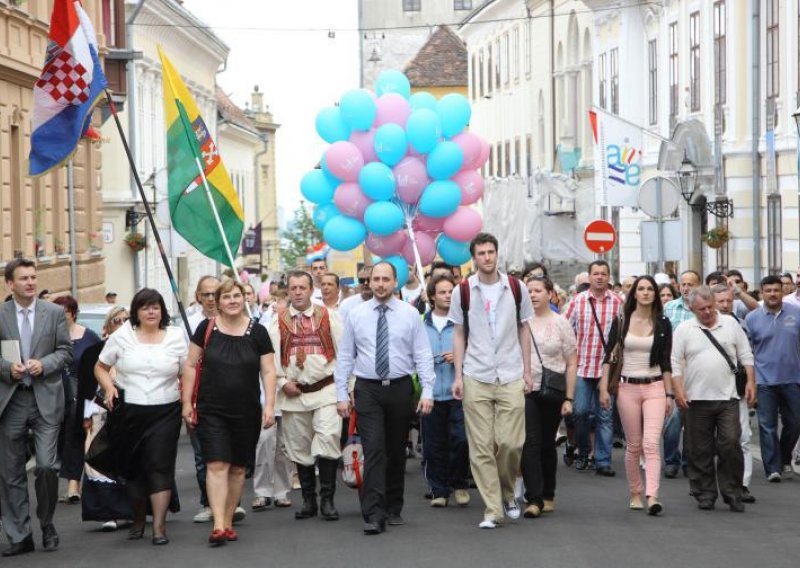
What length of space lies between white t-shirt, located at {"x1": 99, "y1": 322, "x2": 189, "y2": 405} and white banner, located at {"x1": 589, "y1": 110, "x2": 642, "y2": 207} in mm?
22750

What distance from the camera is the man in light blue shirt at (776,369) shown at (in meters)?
15.3

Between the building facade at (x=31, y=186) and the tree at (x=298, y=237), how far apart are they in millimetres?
64837

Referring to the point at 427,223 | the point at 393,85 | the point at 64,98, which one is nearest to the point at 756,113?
the point at 393,85

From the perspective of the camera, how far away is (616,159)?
3428cm

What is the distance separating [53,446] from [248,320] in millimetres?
1462

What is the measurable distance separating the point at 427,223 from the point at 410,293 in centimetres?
92

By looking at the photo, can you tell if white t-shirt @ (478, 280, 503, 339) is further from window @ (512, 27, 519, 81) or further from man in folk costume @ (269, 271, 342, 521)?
window @ (512, 27, 519, 81)

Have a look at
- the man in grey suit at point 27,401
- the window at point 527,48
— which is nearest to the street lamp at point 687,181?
the man in grey suit at point 27,401

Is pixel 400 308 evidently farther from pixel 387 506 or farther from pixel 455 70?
pixel 455 70

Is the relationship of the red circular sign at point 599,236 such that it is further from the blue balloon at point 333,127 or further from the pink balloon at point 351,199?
the blue balloon at point 333,127

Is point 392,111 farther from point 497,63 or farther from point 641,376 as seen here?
point 497,63

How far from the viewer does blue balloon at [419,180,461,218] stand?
20484 millimetres

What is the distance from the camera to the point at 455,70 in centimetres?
8638

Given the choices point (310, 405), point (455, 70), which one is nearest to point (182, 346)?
point (310, 405)
